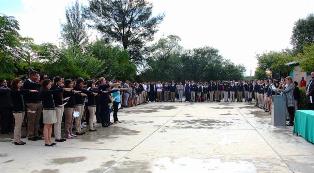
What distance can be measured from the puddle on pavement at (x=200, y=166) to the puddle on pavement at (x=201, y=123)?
621 cm

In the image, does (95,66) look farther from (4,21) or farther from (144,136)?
(144,136)

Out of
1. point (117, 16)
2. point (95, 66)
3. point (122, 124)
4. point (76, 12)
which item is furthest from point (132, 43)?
Answer: point (122, 124)

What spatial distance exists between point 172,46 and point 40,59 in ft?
133

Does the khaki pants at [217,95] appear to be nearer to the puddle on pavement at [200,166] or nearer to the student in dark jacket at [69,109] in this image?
the student in dark jacket at [69,109]

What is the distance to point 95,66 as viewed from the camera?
24828mm

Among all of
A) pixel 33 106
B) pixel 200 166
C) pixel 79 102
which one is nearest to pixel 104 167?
pixel 200 166

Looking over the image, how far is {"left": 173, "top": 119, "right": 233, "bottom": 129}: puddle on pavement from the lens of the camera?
15531 mm

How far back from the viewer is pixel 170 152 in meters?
10.1

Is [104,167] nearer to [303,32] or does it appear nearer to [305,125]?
[305,125]

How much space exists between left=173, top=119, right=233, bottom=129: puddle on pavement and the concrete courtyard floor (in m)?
0.63

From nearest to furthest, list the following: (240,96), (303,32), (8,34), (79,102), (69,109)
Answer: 1. (69,109)
2. (79,102)
3. (8,34)
4. (240,96)
5. (303,32)

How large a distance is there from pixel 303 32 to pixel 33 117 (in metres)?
56.9

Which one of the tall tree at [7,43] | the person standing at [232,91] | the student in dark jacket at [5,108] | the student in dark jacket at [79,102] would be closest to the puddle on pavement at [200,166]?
the student in dark jacket at [79,102]

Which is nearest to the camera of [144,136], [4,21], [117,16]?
[144,136]
